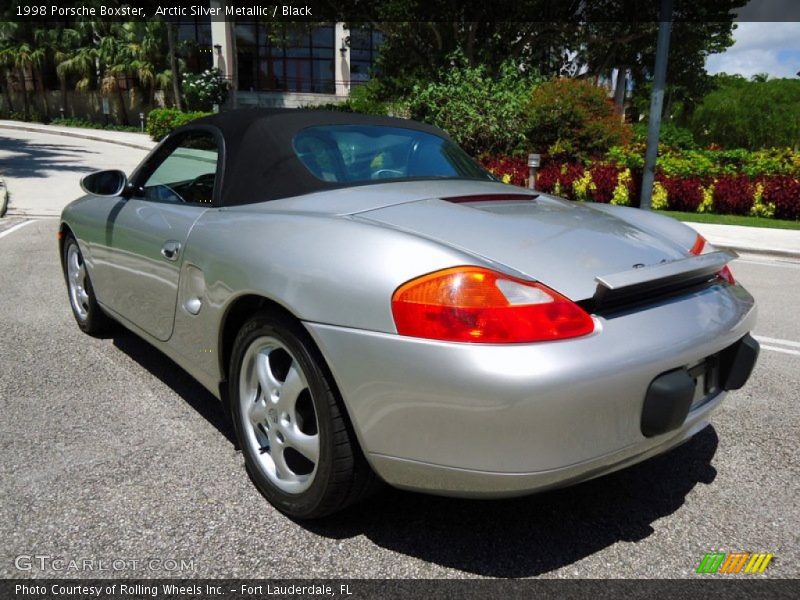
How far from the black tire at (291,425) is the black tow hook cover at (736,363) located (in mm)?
1273

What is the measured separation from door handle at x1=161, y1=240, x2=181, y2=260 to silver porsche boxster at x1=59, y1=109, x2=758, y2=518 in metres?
0.01

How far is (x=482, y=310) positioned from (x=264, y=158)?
4.46 feet

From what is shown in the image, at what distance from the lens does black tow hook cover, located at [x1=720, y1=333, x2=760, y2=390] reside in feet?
7.46

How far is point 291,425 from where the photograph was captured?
2.28 meters

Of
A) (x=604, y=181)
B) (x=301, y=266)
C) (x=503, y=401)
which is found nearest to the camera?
(x=503, y=401)

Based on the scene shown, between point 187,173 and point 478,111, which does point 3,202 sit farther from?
point 478,111

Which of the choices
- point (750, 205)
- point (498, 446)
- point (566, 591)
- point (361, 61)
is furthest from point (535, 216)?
point (361, 61)

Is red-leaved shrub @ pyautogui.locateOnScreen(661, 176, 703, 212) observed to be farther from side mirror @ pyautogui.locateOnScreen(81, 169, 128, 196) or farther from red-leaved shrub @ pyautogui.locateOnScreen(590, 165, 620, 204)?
side mirror @ pyautogui.locateOnScreen(81, 169, 128, 196)

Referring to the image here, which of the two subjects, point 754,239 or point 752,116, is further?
point 752,116

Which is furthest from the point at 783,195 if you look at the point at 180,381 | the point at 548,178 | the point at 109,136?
the point at 109,136

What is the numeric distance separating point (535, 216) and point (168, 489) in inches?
69.2

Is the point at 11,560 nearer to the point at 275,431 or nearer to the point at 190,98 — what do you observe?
the point at 275,431

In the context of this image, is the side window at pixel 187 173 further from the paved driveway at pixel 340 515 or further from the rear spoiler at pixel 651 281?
the rear spoiler at pixel 651 281

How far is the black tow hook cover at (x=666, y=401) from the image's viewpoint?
75.4 inches
